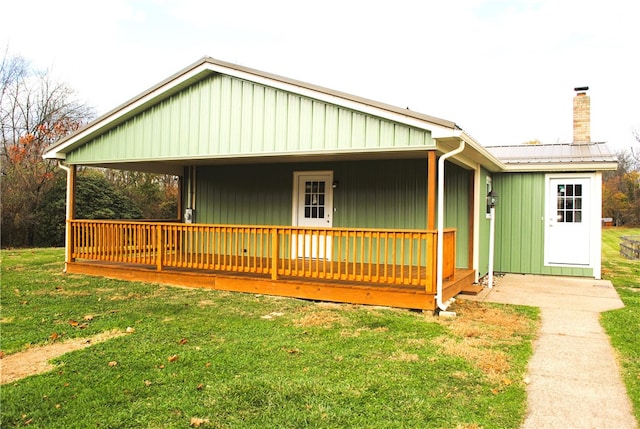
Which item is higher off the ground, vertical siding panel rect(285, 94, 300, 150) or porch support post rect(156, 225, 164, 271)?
vertical siding panel rect(285, 94, 300, 150)

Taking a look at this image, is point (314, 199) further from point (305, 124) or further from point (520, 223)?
point (520, 223)

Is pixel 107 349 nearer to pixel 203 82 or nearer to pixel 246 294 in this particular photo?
pixel 246 294

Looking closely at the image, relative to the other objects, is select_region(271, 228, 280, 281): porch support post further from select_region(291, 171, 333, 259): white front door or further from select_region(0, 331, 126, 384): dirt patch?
select_region(0, 331, 126, 384): dirt patch

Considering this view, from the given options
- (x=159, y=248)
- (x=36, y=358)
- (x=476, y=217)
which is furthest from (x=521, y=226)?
(x=36, y=358)

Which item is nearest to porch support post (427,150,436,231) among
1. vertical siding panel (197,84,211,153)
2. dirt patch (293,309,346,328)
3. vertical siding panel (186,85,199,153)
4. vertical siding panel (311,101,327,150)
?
vertical siding panel (311,101,327,150)

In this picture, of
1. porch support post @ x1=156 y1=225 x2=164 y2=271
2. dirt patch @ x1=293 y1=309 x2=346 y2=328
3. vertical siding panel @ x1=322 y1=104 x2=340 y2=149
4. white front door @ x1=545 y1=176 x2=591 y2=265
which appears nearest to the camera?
dirt patch @ x1=293 y1=309 x2=346 y2=328

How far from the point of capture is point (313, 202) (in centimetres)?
923

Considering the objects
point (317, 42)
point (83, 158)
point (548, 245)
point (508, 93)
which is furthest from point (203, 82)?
point (508, 93)

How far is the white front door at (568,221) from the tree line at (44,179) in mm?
14418

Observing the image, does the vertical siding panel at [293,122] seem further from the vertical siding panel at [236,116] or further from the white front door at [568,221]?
the white front door at [568,221]

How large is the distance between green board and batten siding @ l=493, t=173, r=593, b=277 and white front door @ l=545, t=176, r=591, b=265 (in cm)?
15

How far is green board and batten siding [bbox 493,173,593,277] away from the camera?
954cm

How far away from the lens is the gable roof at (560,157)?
8.94 m

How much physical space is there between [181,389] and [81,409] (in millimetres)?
636
